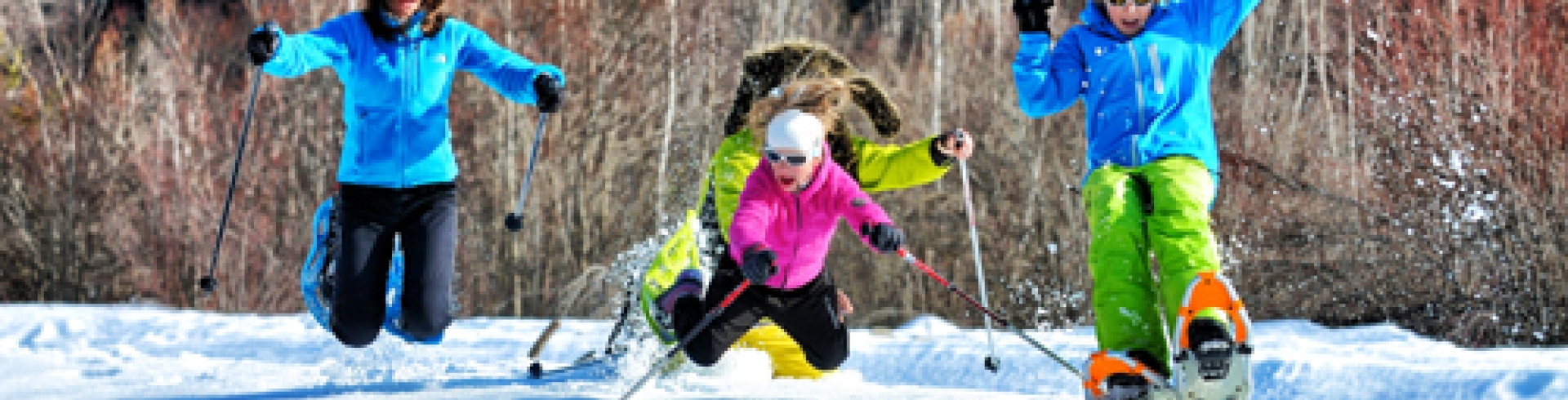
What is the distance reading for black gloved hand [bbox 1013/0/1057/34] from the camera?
178 inches

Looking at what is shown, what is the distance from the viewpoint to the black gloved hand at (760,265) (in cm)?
398

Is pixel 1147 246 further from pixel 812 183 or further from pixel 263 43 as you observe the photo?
pixel 263 43

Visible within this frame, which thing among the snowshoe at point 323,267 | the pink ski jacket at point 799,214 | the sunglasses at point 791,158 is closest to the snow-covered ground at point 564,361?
the snowshoe at point 323,267

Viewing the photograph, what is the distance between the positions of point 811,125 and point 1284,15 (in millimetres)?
7600

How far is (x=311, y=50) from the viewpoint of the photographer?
16.6ft

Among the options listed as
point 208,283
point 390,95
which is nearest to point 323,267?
point 208,283

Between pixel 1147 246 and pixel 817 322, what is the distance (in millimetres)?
961

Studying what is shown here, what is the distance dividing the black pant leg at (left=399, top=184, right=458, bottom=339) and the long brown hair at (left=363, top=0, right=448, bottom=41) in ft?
1.69

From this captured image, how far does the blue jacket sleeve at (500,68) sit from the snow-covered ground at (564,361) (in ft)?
3.13

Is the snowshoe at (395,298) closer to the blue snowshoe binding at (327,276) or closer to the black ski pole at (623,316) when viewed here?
the blue snowshoe binding at (327,276)

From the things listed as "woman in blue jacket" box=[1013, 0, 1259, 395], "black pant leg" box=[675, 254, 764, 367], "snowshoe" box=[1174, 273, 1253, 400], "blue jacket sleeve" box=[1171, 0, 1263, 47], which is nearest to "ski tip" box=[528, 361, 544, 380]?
"black pant leg" box=[675, 254, 764, 367]

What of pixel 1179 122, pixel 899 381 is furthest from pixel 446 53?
pixel 899 381

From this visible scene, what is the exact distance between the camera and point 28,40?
42.6 feet

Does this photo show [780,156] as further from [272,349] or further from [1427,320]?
[1427,320]
